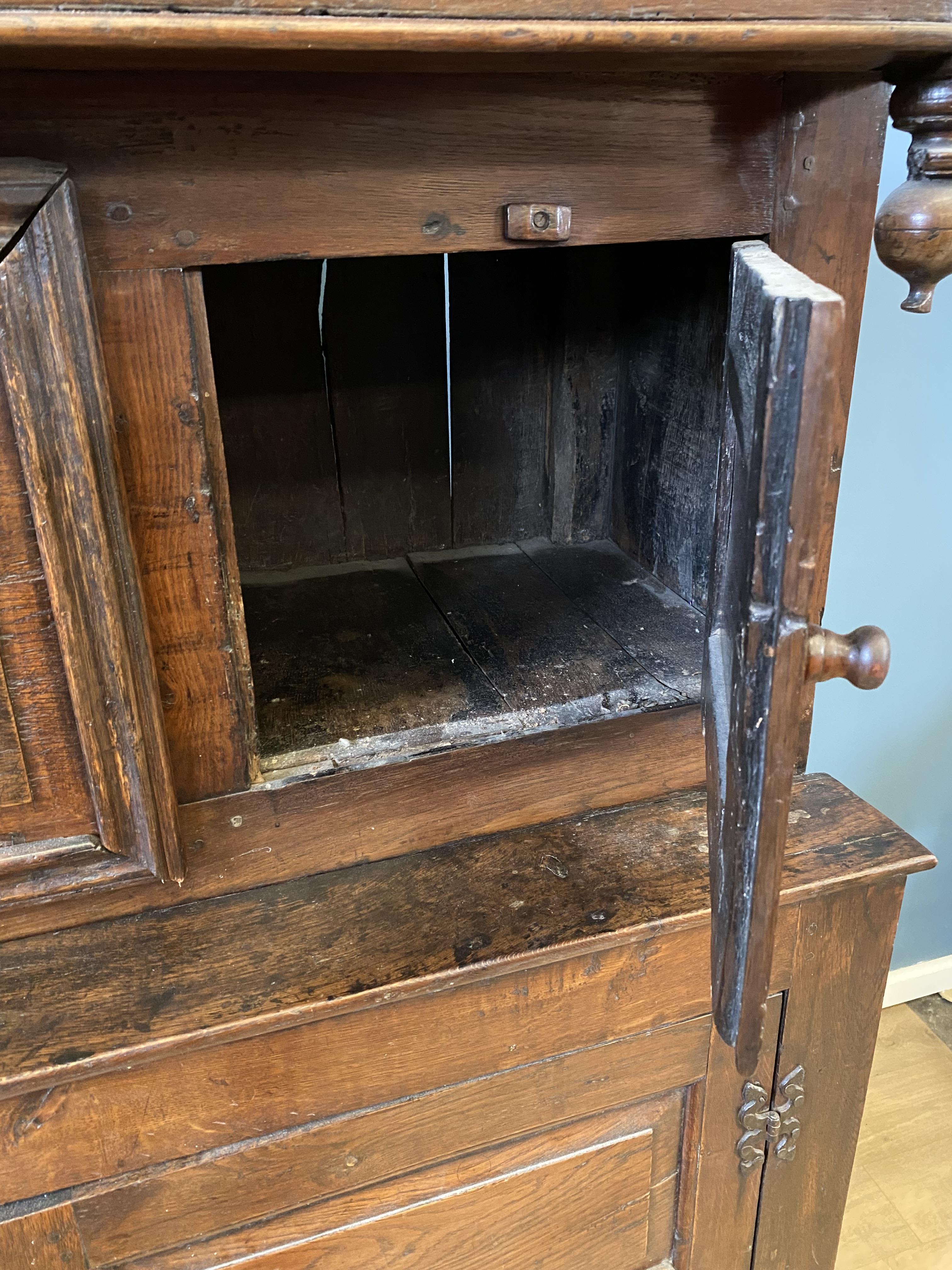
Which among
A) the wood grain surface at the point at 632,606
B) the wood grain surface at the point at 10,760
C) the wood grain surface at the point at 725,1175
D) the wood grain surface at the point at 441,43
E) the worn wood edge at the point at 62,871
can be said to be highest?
the wood grain surface at the point at 441,43

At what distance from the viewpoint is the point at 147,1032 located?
2.35 ft

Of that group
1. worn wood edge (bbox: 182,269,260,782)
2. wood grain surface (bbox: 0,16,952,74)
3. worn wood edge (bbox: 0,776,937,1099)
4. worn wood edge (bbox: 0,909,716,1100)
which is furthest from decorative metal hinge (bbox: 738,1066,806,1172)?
wood grain surface (bbox: 0,16,952,74)

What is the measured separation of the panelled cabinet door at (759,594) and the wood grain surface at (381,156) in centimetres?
15

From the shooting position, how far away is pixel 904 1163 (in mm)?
1554

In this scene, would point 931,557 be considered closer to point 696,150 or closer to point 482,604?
point 482,604

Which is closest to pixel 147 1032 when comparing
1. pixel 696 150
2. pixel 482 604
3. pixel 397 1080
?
pixel 397 1080

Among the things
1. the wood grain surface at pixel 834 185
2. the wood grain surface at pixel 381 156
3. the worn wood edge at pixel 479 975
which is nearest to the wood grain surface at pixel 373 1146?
the worn wood edge at pixel 479 975

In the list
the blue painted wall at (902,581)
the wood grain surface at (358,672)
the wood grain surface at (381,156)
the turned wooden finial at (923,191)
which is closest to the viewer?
the wood grain surface at (381,156)

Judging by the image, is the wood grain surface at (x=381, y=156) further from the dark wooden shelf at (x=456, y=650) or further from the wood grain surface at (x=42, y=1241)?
the wood grain surface at (x=42, y=1241)

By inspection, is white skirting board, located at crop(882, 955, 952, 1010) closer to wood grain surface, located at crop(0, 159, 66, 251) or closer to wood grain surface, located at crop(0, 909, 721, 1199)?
wood grain surface, located at crop(0, 909, 721, 1199)

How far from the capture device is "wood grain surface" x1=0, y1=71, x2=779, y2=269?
61cm

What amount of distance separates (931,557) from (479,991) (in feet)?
3.59

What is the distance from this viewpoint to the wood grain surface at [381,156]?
0.61m

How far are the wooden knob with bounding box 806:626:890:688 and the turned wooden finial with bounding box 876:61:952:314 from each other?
360 mm
